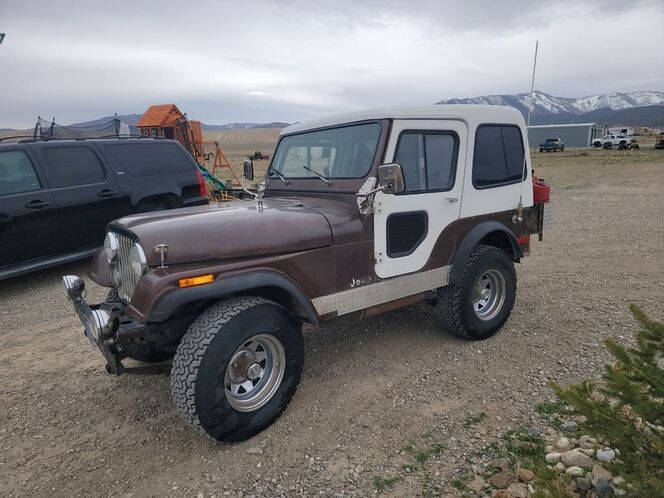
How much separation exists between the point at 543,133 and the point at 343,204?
2771 inches

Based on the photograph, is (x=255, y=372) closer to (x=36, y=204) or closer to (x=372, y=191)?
(x=372, y=191)

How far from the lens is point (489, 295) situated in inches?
171

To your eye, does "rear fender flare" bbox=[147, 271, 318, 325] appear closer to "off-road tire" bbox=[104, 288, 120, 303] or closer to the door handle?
"off-road tire" bbox=[104, 288, 120, 303]

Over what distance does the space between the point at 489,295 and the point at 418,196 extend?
4.69 feet

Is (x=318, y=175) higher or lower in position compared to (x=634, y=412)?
higher

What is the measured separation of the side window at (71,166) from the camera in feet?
20.3

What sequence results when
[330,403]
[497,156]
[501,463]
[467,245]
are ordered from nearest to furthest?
[501,463], [330,403], [467,245], [497,156]

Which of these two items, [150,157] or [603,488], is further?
[150,157]

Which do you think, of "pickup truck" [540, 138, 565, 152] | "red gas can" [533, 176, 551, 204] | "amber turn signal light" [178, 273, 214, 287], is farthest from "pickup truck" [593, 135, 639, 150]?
"amber turn signal light" [178, 273, 214, 287]

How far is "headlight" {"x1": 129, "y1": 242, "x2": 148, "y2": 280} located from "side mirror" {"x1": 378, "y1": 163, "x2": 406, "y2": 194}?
1603mm

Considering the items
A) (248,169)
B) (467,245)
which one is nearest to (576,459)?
(467,245)

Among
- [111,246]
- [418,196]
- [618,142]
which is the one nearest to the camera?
[111,246]

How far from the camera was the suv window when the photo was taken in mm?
3551

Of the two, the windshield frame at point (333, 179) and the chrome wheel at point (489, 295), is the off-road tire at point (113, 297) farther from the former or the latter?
the chrome wheel at point (489, 295)
